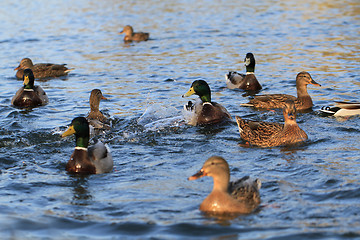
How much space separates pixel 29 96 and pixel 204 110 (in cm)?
413

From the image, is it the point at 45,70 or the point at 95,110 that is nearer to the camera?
the point at 95,110

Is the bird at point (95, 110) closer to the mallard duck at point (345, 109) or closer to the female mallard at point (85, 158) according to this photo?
the female mallard at point (85, 158)

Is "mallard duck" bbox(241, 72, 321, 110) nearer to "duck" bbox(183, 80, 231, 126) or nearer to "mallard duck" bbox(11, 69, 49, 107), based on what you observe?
"duck" bbox(183, 80, 231, 126)

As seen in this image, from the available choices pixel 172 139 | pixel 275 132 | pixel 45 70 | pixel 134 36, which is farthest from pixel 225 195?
pixel 134 36

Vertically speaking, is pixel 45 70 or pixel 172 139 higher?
pixel 45 70

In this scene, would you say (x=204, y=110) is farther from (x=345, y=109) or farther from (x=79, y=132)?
(x=79, y=132)

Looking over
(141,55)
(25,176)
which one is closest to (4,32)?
(141,55)

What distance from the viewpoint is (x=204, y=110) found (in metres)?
11.4

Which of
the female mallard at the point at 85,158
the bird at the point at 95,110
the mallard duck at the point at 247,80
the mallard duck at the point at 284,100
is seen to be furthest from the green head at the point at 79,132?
the mallard duck at the point at 247,80

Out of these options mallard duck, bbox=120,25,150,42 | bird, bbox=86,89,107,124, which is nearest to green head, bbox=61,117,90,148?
bird, bbox=86,89,107,124

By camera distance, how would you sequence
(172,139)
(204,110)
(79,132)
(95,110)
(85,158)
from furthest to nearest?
(204,110), (95,110), (172,139), (79,132), (85,158)

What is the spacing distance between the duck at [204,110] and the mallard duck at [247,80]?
2666mm

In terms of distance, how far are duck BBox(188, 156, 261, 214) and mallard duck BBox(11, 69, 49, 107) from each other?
7.24 m

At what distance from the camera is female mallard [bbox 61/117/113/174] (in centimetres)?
833
